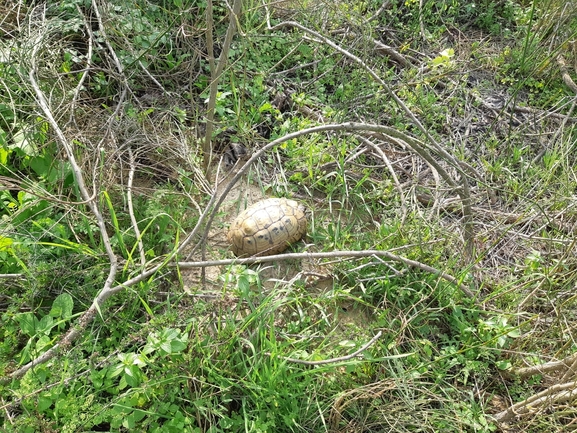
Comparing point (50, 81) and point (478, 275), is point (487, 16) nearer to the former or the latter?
point (478, 275)

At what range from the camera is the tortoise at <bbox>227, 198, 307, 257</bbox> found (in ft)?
7.85

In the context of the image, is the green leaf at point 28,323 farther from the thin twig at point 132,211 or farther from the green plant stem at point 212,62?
the green plant stem at point 212,62

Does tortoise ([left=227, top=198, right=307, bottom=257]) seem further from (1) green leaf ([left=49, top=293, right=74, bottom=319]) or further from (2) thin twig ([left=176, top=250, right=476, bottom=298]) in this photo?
(1) green leaf ([left=49, top=293, right=74, bottom=319])

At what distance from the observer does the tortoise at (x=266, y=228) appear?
2.39m

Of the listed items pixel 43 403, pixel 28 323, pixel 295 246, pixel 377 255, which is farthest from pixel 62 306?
pixel 377 255

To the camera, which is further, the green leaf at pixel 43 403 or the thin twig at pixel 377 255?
the thin twig at pixel 377 255

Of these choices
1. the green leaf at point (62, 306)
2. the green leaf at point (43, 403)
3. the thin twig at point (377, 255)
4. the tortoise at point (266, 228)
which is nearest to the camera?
the green leaf at point (43, 403)

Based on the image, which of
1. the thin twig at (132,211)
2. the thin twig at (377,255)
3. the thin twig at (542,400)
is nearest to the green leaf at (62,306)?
the thin twig at (132,211)

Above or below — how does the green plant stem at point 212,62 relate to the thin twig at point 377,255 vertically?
above

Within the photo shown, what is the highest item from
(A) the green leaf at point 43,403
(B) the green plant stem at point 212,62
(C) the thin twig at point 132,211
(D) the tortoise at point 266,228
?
(B) the green plant stem at point 212,62

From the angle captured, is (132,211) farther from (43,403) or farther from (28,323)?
(43,403)

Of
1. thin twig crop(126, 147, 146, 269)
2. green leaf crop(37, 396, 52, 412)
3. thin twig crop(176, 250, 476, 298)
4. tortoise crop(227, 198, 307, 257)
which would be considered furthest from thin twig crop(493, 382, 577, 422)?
green leaf crop(37, 396, 52, 412)

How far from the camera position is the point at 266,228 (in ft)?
7.82

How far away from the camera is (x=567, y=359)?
1.99m
